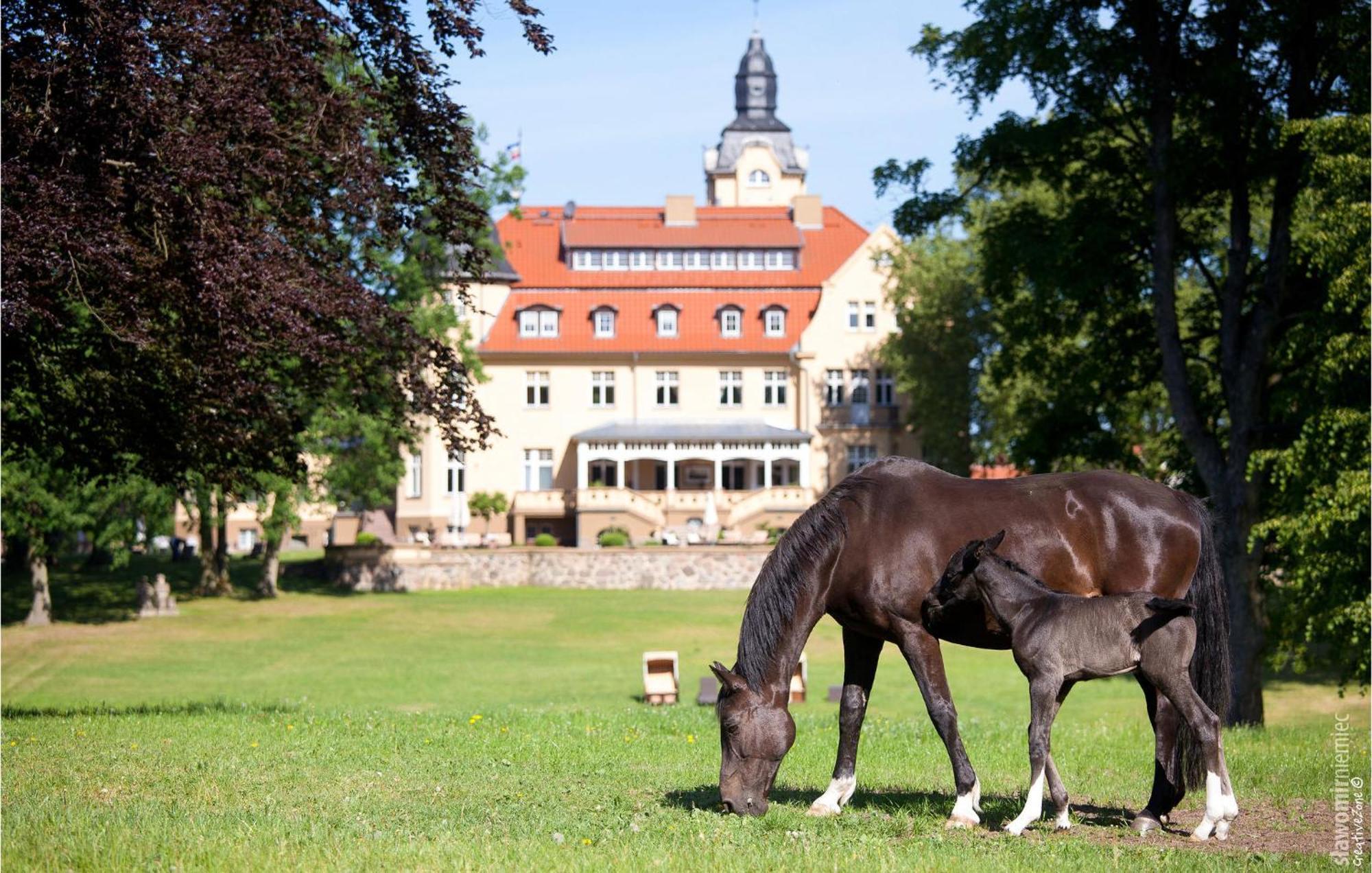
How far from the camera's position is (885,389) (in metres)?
70.6

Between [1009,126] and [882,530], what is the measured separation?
49.3 feet

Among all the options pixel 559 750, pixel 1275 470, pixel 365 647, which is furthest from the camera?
Answer: pixel 365 647

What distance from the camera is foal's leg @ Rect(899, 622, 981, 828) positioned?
27.6 ft

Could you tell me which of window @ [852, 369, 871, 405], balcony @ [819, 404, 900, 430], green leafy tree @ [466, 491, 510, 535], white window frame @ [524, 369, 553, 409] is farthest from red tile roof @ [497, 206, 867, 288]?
green leafy tree @ [466, 491, 510, 535]

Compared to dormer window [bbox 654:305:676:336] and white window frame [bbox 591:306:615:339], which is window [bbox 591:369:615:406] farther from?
dormer window [bbox 654:305:676:336]

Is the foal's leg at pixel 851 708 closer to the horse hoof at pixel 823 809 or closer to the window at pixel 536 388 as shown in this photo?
the horse hoof at pixel 823 809

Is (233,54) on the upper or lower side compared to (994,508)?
upper

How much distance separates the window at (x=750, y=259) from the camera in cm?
7575

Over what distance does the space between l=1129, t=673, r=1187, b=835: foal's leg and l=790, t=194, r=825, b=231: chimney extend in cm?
7157

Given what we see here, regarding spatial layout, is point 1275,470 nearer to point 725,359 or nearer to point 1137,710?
point 1137,710

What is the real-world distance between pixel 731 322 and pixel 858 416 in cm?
779

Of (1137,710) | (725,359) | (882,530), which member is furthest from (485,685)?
(725,359)

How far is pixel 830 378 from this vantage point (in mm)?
70750

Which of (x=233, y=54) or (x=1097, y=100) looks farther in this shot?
(x=1097, y=100)
